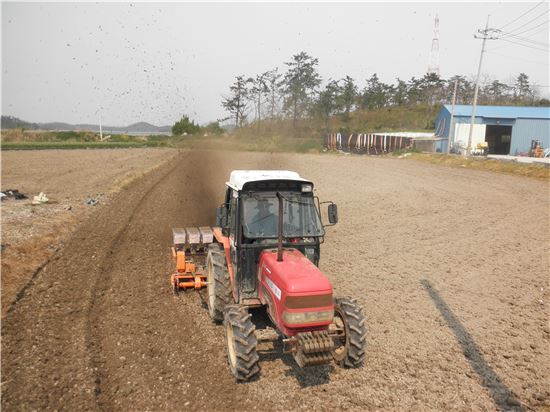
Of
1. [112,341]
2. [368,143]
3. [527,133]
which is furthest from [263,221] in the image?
[527,133]

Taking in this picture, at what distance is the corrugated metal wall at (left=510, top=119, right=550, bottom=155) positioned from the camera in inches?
1706

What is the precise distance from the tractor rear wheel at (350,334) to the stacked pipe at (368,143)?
1730 inches

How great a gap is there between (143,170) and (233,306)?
2616cm

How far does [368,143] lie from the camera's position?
160 ft

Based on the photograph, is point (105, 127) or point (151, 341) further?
point (105, 127)

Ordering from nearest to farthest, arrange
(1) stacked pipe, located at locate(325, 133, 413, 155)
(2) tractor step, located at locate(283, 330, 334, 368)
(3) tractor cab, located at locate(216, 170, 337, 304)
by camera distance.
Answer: (2) tractor step, located at locate(283, 330, 334, 368), (3) tractor cab, located at locate(216, 170, 337, 304), (1) stacked pipe, located at locate(325, 133, 413, 155)

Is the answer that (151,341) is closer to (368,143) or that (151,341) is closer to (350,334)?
(350,334)

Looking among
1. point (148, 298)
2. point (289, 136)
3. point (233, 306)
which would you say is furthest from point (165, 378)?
point (289, 136)

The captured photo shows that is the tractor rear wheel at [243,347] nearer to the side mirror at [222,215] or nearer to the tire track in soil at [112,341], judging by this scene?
the tire track in soil at [112,341]

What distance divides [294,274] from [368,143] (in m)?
45.2

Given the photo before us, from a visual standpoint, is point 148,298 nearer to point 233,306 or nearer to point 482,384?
point 233,306

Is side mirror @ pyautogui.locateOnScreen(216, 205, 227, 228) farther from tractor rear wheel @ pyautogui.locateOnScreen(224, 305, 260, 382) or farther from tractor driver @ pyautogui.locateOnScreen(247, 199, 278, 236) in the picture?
tractor rear wheel @ pyautogui.locateOnScreen(224, 305, 260, 382)

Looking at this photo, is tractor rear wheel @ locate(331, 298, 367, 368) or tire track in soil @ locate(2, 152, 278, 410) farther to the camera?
tractor rear wheel @ locate(331, 298, 367, 368)

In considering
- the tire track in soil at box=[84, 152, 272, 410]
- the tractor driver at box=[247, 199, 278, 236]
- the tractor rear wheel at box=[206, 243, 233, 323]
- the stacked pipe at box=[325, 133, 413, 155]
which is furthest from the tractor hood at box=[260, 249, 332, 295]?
the stacked pipe at box=[325, 133, 413, 155]
